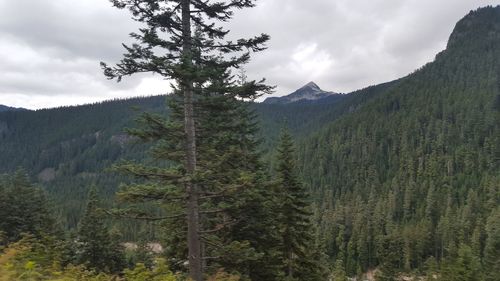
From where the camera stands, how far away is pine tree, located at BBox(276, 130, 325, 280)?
1933cm

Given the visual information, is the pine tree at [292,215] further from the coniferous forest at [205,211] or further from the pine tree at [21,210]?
the pine tree at [21,210]

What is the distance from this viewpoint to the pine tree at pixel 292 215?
761 inches

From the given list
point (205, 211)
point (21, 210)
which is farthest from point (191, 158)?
point (21, 210)

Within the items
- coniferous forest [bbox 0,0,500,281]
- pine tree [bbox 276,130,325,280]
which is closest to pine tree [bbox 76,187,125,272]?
coniferous forest [bbox 0,0,500,281]

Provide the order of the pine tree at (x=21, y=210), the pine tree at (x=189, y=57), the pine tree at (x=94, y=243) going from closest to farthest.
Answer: the pine tree at (x=189, y=57)
the pine tree at (x=94, y=243)
the pine tree at (x=21, y=210)

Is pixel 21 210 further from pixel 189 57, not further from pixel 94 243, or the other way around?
pixel 189 57

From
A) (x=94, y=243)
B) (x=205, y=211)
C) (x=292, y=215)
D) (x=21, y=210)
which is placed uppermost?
(x=205, y=211)

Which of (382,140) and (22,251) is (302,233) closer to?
(22,251)

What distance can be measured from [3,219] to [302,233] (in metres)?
24.9

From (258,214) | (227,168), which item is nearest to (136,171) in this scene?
(227,168)

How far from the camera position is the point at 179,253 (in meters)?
17.5

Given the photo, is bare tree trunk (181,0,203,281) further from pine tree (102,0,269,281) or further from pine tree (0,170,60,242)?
pine tree (0,170,60,242)

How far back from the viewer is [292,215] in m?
19.5

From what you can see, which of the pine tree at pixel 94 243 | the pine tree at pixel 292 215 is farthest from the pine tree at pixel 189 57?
the pine tree at pixel 94 243
